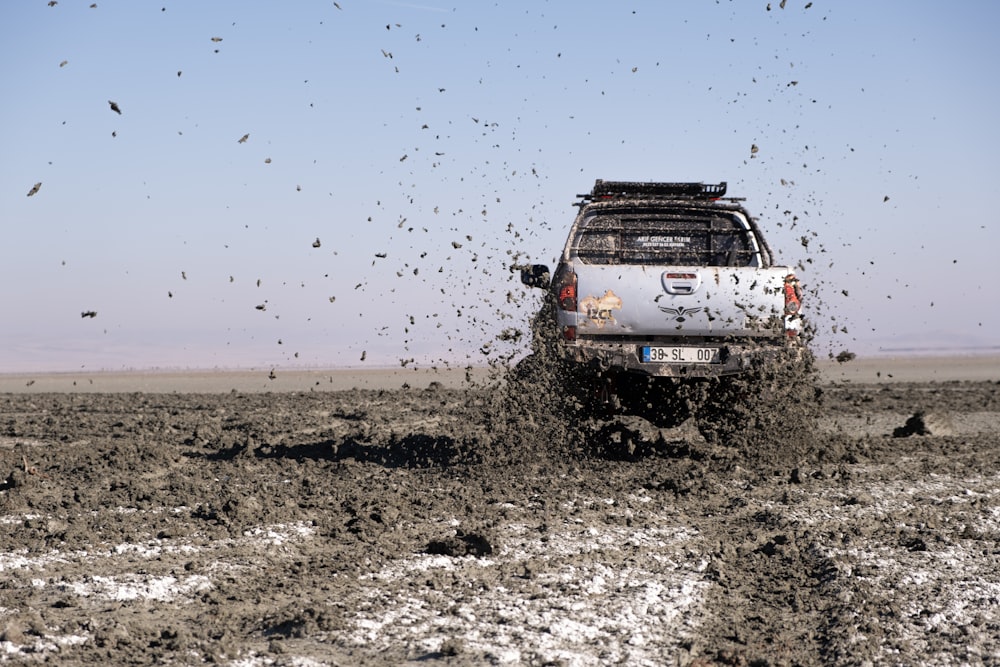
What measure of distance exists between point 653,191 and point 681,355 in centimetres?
232

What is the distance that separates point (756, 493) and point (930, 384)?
52.8 feet

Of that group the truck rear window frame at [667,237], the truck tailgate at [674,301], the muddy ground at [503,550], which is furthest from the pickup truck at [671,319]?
the muddy ground at [503,550]

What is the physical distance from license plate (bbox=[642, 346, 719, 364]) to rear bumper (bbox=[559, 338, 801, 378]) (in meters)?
0.03

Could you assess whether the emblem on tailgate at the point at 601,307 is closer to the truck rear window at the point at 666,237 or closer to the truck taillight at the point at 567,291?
the truck taillight at the point at 567,291

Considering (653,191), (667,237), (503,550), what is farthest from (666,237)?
(503,550)

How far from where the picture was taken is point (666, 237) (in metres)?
10.0

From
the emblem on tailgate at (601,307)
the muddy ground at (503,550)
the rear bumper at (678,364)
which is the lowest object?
the muddy ground at (503,550)

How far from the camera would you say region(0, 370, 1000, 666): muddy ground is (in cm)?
466

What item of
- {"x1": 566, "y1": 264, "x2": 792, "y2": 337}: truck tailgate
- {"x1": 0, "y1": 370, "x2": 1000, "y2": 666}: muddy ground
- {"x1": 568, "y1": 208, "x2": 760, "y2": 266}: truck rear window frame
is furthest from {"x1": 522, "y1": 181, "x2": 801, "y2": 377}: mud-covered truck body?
{"x1": 0, "y1": 370, "x2": 1000, "y2": 666}: muddy ground

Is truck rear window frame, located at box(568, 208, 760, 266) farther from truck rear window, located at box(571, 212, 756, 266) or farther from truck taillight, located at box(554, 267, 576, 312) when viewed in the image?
truck taillight, located at box(554, 267, 576, 312)

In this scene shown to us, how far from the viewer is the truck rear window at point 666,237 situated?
9914 mm

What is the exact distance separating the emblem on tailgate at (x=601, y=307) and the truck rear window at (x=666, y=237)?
805 millimetres

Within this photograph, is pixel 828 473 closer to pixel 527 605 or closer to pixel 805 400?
pixel 805 400

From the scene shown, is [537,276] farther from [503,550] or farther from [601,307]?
[503,550]
